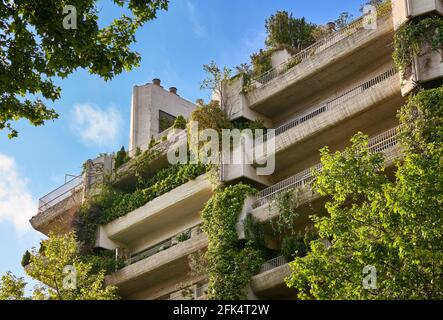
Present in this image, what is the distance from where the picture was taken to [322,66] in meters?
32.7

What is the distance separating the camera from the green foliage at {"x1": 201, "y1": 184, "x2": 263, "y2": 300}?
3020cm

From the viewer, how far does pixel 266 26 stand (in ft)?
129

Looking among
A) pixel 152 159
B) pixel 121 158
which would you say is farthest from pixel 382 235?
pixel 121 158

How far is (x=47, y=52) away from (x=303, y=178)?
584 inches

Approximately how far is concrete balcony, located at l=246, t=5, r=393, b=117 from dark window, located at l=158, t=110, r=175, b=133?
34.3ft

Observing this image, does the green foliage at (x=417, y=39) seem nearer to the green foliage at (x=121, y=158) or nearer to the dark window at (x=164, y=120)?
the green foliage at (x=121, y=158)

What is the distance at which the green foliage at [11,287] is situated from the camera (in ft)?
98.0

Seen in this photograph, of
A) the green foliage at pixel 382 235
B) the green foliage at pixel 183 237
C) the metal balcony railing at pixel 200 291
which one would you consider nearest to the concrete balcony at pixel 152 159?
the green foliage at pixel 183 237

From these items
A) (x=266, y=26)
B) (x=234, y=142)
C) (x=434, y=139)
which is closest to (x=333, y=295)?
(x=434, y=139)

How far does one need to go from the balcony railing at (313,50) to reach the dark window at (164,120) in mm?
10445

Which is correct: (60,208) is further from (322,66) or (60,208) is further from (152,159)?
(322,66)

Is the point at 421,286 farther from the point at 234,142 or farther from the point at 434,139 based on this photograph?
the point at 234,142

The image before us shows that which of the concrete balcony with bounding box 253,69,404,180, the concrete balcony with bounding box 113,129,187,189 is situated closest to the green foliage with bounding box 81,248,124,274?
the concrete balcony with bounding box 113,129,187,189

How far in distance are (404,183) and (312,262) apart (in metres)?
2.95
